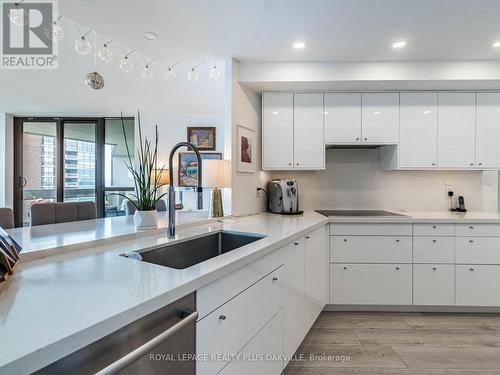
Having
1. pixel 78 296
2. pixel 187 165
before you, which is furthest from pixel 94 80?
pixel 187 165

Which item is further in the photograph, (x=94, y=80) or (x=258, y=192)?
(x=258, y=192)

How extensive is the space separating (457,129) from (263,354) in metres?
2.87

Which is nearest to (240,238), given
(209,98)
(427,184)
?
(427,184)

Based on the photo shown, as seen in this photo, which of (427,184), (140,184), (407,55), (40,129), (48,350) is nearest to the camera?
(48,350)

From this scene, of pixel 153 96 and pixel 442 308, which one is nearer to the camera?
pixel 442 308

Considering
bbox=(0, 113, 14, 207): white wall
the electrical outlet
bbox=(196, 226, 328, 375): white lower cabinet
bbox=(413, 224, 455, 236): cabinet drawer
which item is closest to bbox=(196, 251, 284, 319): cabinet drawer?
bbox=(196, 226, 328, 375): white lower cabinet

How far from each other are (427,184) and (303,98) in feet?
5.73

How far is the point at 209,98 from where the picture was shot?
423 centimetres

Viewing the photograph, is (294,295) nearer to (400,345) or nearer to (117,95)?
(400,345)

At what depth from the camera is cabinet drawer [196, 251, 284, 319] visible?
2.92 feet

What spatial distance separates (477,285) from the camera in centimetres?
240

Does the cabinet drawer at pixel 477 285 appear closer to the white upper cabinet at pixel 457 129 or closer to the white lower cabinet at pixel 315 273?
the white upper cabinet at pixel 457 129

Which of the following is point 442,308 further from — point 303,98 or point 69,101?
point 69,101

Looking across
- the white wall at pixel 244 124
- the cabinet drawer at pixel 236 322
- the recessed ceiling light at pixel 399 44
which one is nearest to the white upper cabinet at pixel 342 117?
the recessed ceiling light at pixel 399 44
